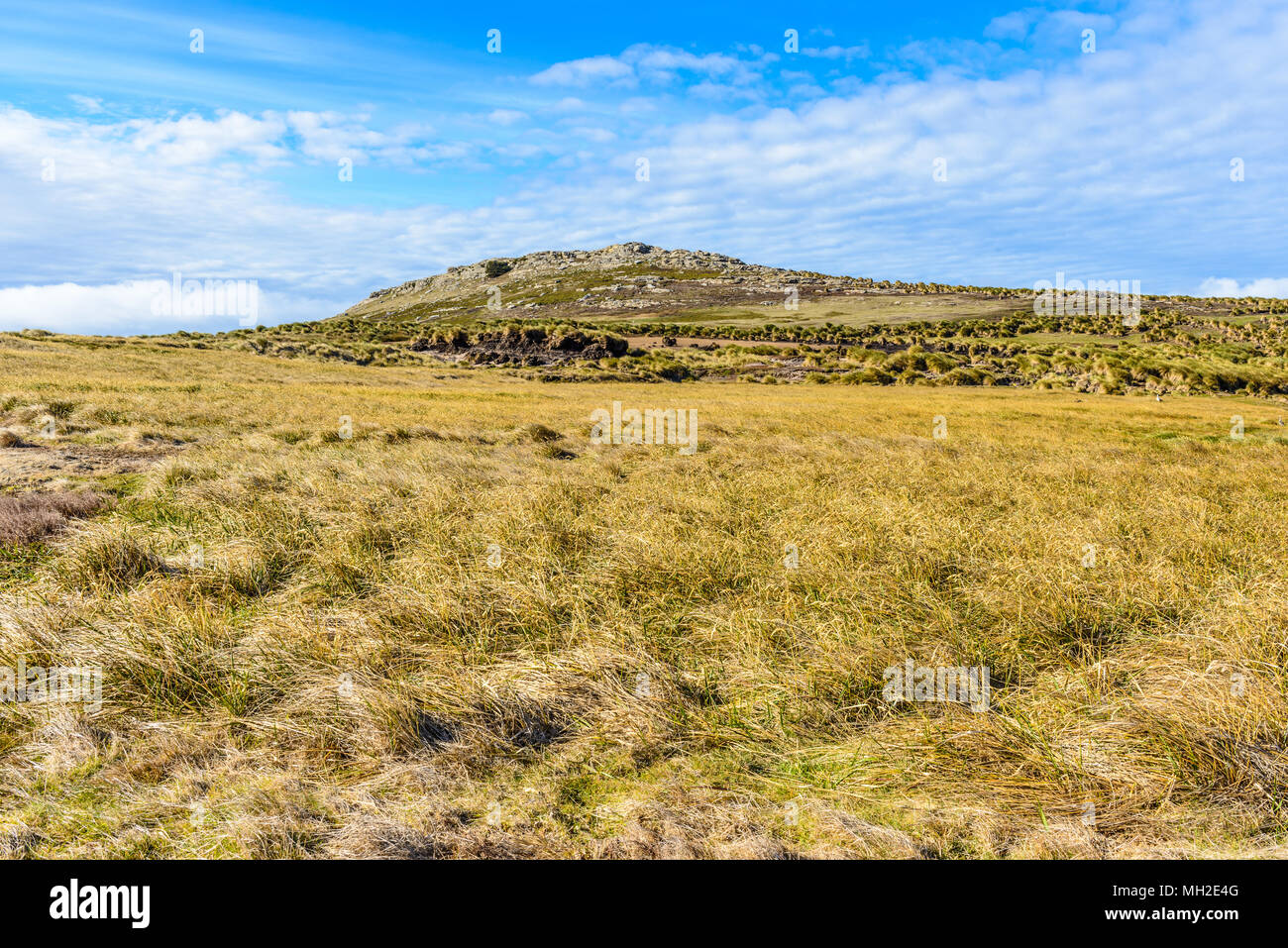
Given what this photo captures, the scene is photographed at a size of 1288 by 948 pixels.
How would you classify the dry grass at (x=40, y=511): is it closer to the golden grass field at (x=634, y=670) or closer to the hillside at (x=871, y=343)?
the golden grass field at (x=634, y=670)

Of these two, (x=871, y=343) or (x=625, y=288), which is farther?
(x=625, y=288)

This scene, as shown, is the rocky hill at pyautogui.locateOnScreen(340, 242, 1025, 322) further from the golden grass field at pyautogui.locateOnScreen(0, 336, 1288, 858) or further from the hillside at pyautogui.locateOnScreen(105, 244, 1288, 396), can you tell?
the golden grass field at pyautogui.locateOnScreen(0, 336, 1288, 858)

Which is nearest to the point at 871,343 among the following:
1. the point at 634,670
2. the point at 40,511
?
the point at 634,670

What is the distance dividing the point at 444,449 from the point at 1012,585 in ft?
39.5

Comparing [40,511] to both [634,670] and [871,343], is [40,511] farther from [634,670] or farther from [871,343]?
[871,343]

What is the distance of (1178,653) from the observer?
4965 mm

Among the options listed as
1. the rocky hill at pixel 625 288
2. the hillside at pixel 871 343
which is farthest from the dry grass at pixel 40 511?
the rocky hill at pixel 625 288

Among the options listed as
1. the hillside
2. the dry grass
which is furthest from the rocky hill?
the dry grass

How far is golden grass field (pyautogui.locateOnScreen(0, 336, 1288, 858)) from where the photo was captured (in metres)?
3.34

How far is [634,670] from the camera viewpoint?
4.92m

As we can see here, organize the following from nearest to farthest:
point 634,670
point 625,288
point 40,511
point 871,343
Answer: point 634,670 < point 40,511 < point 871,343 < point 625,288

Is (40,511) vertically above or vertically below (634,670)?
above

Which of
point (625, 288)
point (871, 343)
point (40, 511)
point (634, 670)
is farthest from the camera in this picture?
point (625, 288)
